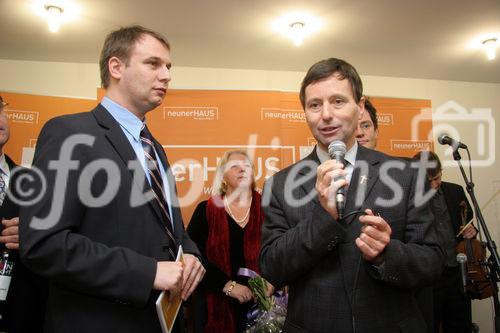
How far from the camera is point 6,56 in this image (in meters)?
5.02

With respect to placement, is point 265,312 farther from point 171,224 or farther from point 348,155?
point 348,155

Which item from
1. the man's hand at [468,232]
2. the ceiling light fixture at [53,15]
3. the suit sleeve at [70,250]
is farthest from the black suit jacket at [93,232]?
the man's hand at [468,232]

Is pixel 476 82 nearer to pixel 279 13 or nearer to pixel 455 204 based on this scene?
pixel 455 204

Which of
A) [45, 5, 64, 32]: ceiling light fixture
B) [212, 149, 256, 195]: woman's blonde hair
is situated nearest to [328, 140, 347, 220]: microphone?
[212, 149, 256, 195]: woman's blonde hair

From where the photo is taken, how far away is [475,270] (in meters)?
4.01

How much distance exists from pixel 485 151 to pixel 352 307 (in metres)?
5.95

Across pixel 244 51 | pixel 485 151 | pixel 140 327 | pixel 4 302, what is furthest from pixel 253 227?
pixel 485 151

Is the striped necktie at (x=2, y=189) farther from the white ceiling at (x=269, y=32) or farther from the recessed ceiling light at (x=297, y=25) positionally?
the recessed ceiling light at (x=297, y=25)

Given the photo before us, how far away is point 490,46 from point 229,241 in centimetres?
392

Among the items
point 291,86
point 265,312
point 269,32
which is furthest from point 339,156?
point 291,86

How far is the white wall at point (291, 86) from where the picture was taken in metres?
5.14

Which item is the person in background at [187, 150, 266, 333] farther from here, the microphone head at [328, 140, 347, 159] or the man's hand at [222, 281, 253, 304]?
the microphone head at [328, 140, 347, 159]

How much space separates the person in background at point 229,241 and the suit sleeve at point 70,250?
1966mm

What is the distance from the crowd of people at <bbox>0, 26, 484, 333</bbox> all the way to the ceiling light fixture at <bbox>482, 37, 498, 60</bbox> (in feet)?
13.4
